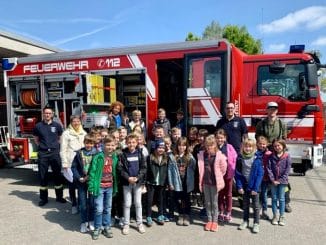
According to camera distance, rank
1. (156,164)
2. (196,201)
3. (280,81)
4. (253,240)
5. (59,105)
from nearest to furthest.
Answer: (253,240) < (156,164) < (196,201) < (280,81) < (59,105)

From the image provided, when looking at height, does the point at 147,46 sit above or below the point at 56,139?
above

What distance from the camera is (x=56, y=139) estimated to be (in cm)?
613

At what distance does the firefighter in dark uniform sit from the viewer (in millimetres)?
6020

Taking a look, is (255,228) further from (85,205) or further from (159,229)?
(85,205)

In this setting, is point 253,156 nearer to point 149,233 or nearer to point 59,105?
point 149,233

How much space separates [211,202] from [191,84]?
238cm

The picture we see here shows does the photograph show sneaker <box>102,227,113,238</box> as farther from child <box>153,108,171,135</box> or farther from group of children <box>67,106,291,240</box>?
child <box>153,108,171,135</box>

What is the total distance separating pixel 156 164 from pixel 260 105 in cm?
272

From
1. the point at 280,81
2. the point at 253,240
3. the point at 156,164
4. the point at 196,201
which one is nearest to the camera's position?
the point at 253,240

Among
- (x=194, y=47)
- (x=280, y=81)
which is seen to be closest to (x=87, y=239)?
(x=194, y=47)

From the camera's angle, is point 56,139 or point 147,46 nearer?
point 56,139

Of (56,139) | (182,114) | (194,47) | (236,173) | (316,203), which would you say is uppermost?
(194,47)

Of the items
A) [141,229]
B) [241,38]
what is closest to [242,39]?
[241,38]

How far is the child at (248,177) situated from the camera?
4699mm
